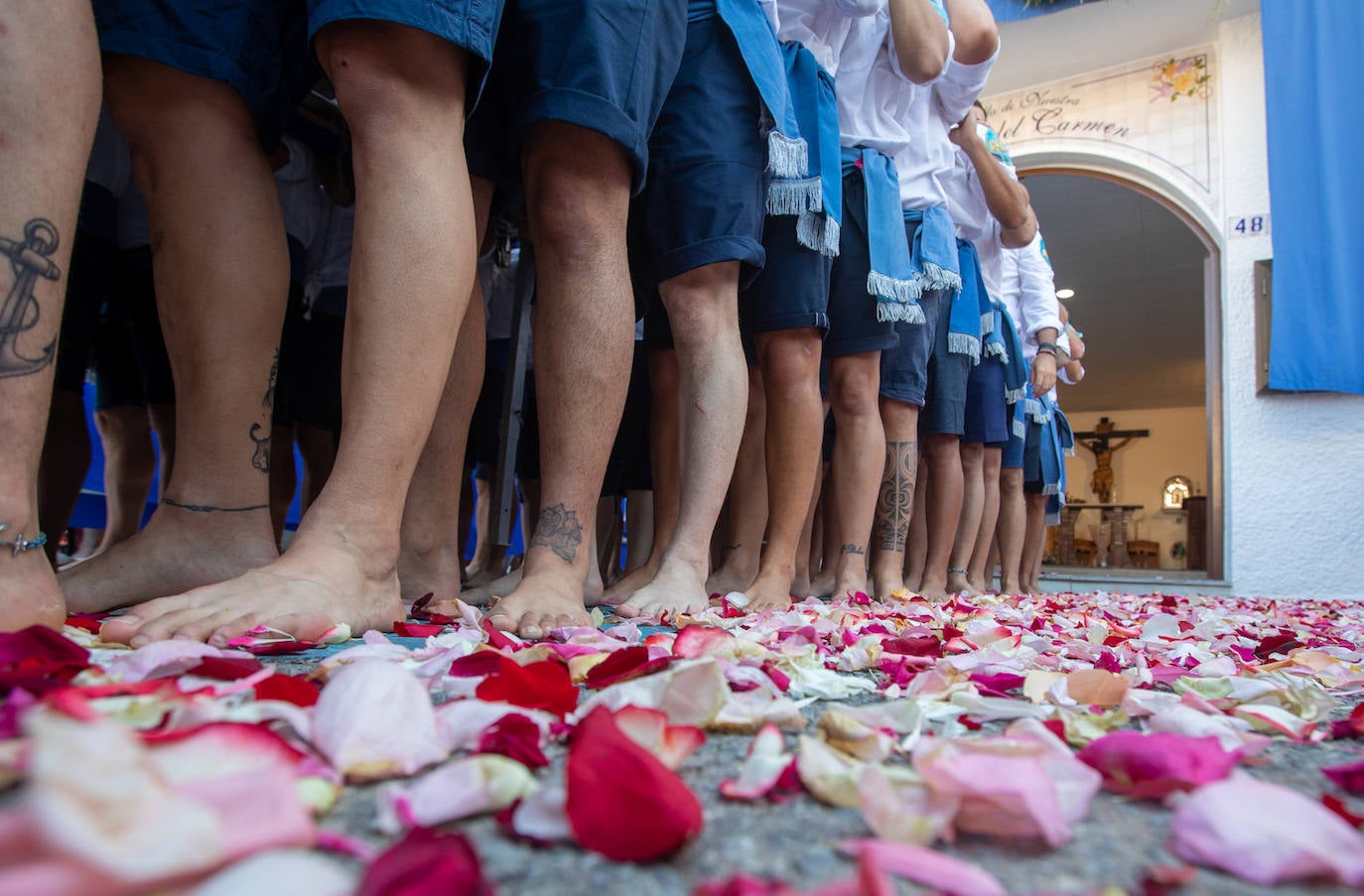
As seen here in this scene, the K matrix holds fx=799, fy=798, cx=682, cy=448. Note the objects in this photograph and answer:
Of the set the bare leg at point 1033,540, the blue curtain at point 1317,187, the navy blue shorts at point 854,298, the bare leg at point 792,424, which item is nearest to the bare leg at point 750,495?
the bare leg at point 792,424

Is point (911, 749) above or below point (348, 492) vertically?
below

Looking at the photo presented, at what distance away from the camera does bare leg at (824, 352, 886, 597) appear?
2.17 m

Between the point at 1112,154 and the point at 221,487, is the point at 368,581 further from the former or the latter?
the point at 1112,154

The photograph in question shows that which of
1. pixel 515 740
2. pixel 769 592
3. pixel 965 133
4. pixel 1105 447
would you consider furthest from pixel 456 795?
pixel 1105 447

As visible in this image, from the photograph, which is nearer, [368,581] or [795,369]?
[368,581]

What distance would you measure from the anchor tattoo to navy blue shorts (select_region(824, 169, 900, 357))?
5.84 feet

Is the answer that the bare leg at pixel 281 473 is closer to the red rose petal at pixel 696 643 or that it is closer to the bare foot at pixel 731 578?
the bare foot at pixel 731 578

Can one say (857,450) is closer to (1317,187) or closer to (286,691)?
(286,691)

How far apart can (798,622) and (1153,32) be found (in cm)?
621

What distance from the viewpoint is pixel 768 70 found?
160 centimetres

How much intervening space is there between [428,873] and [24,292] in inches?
27.8

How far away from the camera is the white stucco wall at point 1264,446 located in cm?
498

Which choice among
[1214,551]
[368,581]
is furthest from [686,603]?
[1214,551]

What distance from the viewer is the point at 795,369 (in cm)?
188
